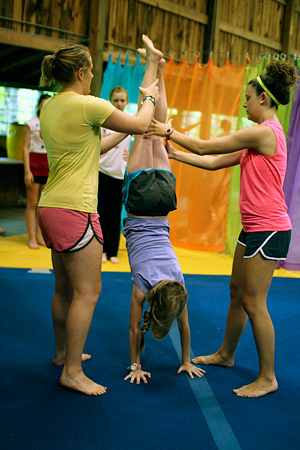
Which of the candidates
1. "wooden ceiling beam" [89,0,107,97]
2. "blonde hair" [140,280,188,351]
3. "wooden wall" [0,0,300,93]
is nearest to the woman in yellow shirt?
"blonde hair" [140,280,188,351]

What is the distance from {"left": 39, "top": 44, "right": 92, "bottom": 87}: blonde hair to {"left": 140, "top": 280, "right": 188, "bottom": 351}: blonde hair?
917 mm

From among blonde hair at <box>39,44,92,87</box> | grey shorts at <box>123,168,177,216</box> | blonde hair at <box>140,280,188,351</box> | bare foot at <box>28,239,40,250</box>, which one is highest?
blonde hair at <box>39,44,92,87</box>

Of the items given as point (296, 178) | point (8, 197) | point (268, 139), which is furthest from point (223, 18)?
point (268, 139)

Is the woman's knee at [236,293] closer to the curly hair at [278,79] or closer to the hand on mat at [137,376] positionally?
the hand on mat at [137,376]

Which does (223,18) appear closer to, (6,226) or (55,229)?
(6,226)

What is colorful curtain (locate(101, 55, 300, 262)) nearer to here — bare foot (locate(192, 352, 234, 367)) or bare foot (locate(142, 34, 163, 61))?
bare foot (locate(192, 352, 234, 367))

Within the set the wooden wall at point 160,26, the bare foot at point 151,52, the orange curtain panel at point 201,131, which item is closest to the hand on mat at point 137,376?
the bare foot at point 151,52

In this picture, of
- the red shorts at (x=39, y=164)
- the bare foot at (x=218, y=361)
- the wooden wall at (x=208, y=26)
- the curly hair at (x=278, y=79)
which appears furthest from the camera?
the wooden wall at (x=208, y=26)

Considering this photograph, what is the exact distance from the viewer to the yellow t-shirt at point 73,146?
1718 mm

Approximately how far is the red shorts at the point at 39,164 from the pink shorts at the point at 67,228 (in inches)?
105

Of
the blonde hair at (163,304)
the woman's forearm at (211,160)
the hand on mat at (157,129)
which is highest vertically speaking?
the hand on mat at (157,129)

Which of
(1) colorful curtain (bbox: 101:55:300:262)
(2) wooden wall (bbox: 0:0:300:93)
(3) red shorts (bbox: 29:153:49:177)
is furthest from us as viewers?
(2) wooden wall (bbox: 0:0:300:93)

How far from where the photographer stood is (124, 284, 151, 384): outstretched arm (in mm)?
2070

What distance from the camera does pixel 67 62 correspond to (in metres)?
1.74
